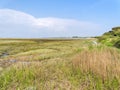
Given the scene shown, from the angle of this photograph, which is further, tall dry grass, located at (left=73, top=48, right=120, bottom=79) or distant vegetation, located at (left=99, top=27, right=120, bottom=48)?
distant vegetation, located at (left=99, top=27, right=120, bottom=48)

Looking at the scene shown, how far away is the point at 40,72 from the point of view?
28.5ft

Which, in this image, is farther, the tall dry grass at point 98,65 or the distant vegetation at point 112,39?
the distant vegetation at point 112,39

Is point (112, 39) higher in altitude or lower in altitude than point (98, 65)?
higher

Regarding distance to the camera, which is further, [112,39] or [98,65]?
[112,39]

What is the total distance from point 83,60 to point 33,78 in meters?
2.38

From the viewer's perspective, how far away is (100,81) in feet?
24.9

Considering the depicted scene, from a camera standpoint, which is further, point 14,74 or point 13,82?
point 14,74

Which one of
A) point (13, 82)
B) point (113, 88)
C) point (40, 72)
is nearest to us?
point (113, 88)

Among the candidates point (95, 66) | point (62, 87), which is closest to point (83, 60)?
point (95, 66)

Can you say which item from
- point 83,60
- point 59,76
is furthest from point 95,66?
point 59,76

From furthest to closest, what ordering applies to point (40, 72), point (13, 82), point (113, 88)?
point (40, 72), point (13, 82), point (113, 88)

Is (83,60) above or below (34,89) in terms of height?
above

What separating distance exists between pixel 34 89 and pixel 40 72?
1451 millimetres

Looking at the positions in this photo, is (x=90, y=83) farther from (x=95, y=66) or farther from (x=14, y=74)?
(x=14, y=74)
